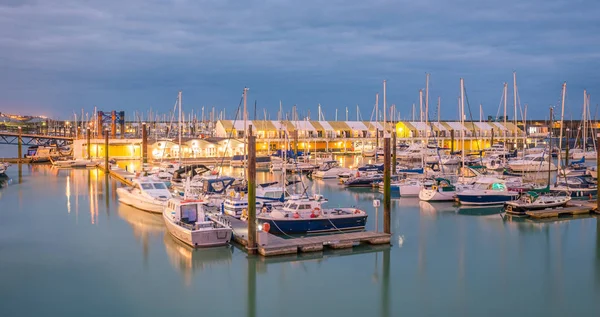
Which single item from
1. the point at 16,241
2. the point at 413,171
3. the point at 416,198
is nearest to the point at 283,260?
the point at 16,241

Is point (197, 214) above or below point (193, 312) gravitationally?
above

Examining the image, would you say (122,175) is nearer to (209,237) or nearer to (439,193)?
(439,193)

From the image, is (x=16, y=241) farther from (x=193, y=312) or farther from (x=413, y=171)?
(x=413, y=171)

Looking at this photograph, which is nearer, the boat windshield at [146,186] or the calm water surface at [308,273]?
the calm water surface at [308,273]

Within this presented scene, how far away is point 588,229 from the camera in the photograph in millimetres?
28594

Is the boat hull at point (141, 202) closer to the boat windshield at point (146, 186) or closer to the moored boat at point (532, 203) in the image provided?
the boat windshield at point (146, 186)

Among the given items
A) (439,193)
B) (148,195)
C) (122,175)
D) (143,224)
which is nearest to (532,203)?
(439,193)

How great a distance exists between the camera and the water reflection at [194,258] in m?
20.7

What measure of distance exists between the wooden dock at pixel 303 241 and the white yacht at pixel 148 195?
330 inches

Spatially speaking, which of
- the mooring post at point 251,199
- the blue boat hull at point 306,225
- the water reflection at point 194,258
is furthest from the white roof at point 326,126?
the mooring post at point 251,199

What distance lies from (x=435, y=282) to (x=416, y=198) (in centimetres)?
2009

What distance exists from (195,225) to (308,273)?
5608 mm

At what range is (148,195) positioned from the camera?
31.9m

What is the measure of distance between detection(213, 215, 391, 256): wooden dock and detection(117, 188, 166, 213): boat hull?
820cm
